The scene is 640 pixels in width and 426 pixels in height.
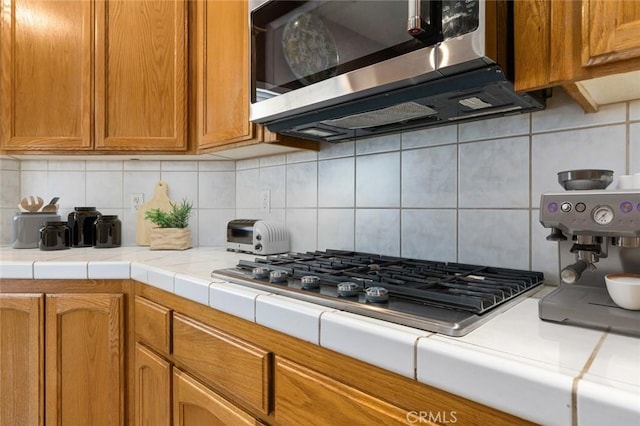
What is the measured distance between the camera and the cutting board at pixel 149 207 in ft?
5.98

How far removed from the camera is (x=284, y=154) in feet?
5.24

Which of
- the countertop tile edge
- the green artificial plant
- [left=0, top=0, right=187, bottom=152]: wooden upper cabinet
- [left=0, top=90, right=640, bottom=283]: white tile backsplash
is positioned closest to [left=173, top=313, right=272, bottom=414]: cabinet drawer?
the countertop tile edge

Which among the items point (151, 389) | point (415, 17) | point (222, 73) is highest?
point (222, 73)

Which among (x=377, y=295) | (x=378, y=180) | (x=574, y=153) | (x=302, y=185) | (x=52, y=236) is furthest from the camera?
(x=52, y=236)

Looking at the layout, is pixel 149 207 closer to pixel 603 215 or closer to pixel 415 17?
pixel 415 17

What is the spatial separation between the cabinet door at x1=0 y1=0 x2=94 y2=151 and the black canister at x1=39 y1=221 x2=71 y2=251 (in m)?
0.34

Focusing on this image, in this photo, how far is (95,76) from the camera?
1.57 m

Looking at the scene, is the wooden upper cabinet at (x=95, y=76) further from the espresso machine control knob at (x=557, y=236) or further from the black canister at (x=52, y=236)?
the espresso machine control knob at (x=557, y=236)

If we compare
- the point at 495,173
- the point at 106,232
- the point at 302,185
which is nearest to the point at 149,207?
the point at 106,232

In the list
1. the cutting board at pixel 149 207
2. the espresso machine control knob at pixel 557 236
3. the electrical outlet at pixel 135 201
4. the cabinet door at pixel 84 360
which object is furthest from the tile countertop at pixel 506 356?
the electrical outlet at pixel 135 201

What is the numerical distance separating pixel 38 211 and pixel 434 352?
1.94 meters

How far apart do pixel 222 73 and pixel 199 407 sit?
1.12m

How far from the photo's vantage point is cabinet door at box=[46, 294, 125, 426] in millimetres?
1256

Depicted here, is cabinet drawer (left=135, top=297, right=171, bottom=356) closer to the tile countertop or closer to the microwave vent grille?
the tile countertop
